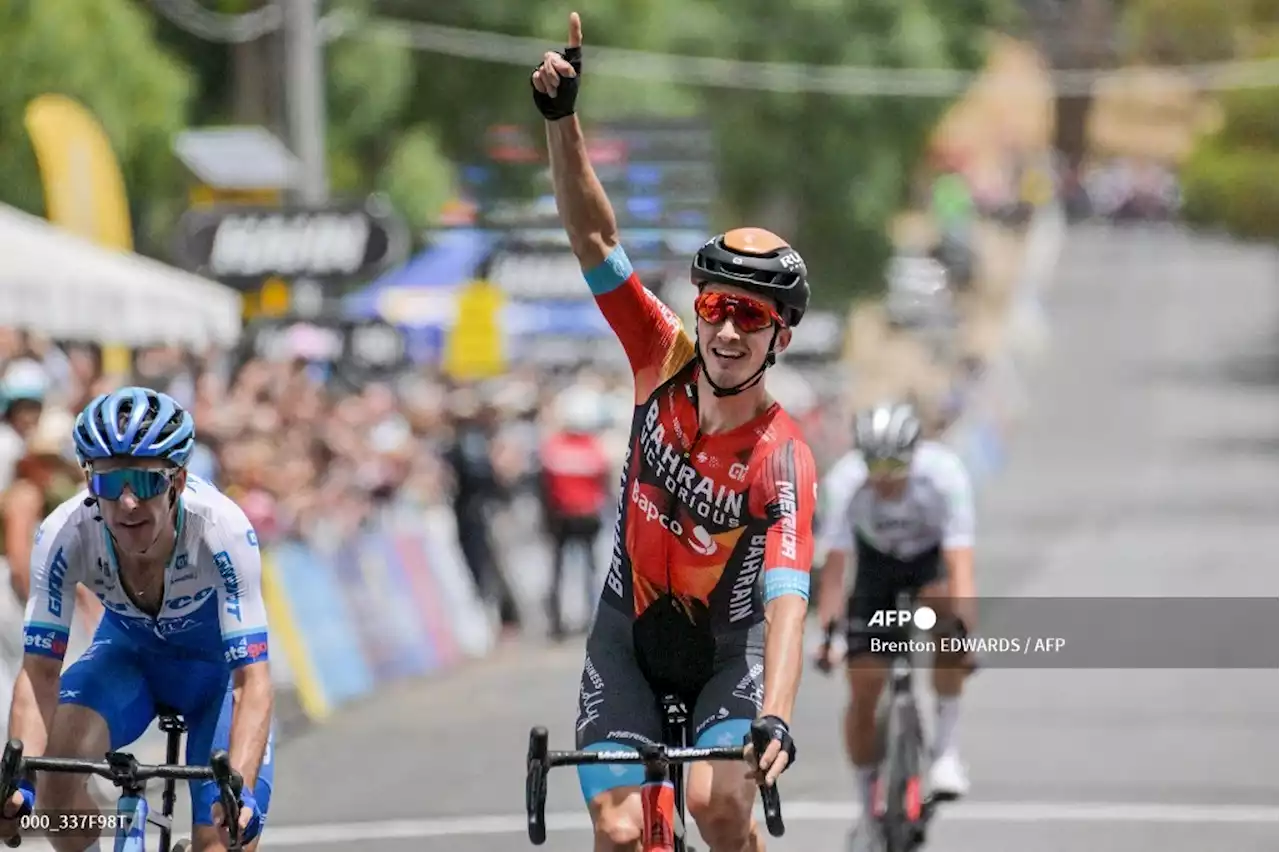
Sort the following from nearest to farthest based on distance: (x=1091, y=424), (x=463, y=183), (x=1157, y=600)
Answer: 1. (x=1157, y=600)
2. (x=463, y=183)
3. (x=1091, y=424)

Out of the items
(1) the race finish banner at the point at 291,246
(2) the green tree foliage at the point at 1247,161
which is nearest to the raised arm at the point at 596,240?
(1) the race finish banner at the point at 291,246

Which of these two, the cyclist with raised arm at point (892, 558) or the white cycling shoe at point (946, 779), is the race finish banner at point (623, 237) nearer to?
the cyclist with raised arm at point (892, 558)

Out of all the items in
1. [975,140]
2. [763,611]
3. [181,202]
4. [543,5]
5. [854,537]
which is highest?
[975,140]

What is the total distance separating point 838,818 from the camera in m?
11.9

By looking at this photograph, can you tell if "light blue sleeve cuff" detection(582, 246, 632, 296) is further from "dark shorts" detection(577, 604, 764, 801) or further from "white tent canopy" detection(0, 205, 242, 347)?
"white tent canopy" detection(0, 205, 242, 347)

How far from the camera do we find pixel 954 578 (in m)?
10.4

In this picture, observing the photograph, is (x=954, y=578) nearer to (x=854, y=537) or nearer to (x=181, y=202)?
(x=854, y=537)

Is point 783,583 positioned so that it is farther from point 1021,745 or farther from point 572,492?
point 572,492

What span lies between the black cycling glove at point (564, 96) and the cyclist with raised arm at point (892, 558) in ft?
11.6

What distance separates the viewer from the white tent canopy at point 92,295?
17172 millimetres

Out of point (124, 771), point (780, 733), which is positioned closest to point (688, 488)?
point (780, 733)

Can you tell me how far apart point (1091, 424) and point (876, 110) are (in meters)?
7.53

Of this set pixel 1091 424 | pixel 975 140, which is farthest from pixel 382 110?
pixel 975 140

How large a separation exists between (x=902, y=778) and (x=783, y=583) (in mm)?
3565
